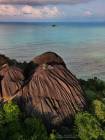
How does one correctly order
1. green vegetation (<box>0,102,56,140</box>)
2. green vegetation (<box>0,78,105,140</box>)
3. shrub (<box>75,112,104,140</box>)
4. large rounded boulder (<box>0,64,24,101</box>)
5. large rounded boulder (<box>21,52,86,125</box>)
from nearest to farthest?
1. green vegetation (<box>0,102,56,140</box>)
2. green vegetation (<box>0,78,105,140</box>)
3. shrub (<box>75,112,104,140</box>)
4. large rounded boulder (<box>21,52,86,125</box>)
5. large rounded boulder (<box>0,64,24,101</box>)

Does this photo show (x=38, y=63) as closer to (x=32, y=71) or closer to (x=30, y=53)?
(x=32, y=71)

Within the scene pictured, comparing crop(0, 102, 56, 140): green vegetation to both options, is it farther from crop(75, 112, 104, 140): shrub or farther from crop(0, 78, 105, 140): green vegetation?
crop(75, 112, 104, 140): shrub

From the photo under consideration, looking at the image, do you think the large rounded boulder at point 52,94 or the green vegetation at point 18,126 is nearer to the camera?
the green vegetation at point 18,126

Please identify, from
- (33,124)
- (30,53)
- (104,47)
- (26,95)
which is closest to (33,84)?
(26,95)

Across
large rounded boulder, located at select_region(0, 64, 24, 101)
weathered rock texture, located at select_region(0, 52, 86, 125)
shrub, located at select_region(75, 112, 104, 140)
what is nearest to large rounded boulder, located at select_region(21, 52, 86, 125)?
weathered rock texture, located at select_region(0, 52, 86, 125)

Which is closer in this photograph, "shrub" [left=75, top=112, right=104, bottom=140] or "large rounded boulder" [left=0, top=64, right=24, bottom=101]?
"shrub" [left=75, top=112, right=104, bottom=140]

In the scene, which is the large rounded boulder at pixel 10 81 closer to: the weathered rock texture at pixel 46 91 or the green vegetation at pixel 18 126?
the weathered rock texture at pixel 46 91

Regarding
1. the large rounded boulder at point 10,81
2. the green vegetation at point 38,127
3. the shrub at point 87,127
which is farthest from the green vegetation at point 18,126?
the shrub at point 87,127

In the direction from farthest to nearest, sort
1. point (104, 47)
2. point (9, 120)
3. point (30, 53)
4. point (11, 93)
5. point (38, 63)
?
1. point (104, 47)
2. point (30, 53)
3. point (38, 63)
4. point (11, 93)
5. point (9, 120)
